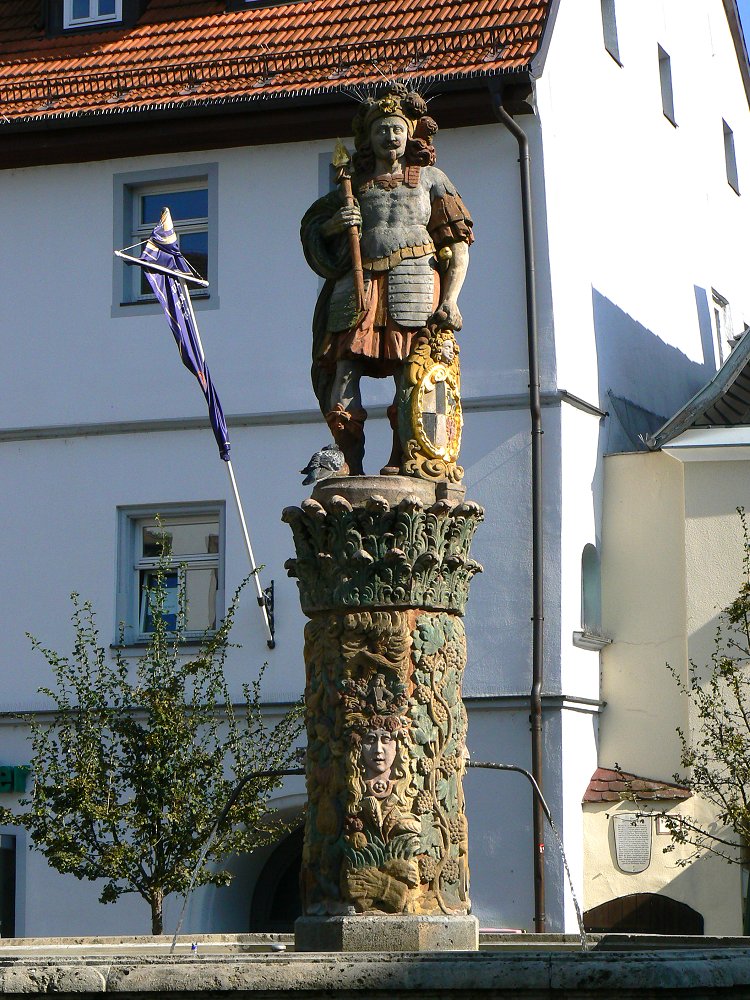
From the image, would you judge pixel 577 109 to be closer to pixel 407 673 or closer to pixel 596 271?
pixel 596 271

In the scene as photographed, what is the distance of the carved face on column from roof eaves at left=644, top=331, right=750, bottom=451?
917 cm

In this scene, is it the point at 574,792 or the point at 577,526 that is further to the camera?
the point at 577,526

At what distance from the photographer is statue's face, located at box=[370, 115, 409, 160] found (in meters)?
9.87

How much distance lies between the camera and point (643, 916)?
17.1m

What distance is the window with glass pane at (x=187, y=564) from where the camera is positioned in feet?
59.7

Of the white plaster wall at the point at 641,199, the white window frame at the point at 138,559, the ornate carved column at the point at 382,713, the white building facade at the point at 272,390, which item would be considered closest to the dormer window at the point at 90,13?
the white building facade at the point at 272,390

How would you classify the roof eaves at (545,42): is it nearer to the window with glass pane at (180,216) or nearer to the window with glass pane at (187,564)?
the window with glass pane at (180,216)

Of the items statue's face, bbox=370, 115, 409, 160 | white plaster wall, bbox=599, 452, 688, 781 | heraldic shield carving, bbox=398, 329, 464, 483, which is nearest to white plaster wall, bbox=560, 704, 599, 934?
white plaster wall, bbox=599, 452, 688, 781

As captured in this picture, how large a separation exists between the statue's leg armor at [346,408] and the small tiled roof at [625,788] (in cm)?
790

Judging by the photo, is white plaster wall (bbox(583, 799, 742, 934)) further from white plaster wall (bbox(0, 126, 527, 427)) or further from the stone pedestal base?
the stone pedestal base

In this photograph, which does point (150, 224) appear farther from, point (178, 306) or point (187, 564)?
point (187, 564)

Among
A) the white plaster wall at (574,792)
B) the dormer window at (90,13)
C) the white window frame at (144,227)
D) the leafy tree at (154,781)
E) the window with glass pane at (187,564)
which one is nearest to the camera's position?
the leafy tree at (154,781)

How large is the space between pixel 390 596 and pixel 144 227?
10.4 meters

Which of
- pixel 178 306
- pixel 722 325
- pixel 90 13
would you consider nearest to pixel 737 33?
pixel 722 325
